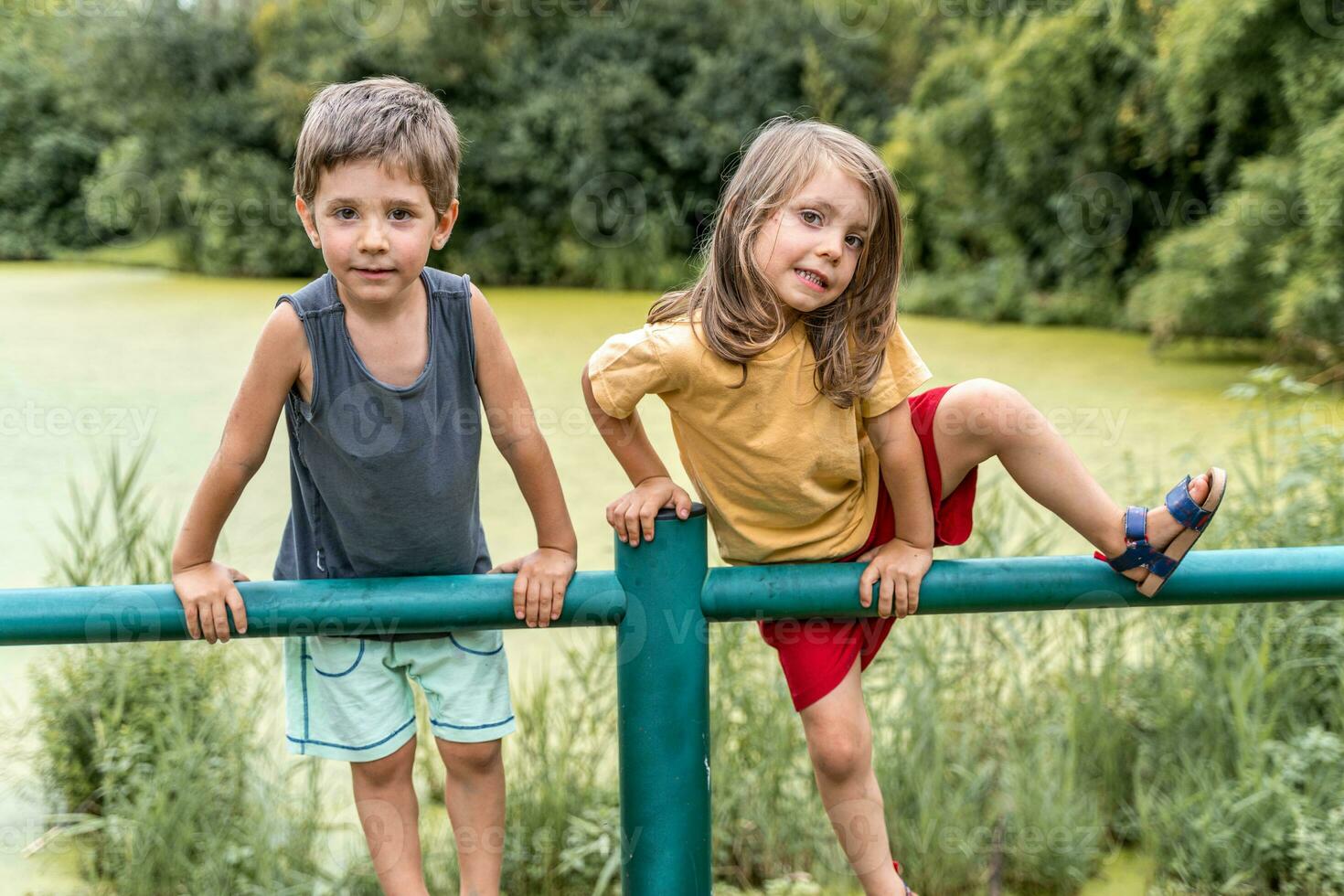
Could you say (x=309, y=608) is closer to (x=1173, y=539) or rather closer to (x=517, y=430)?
(x=517, y=430)

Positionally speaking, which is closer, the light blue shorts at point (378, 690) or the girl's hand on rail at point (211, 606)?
the girl's hand on rail at point (211, 606)

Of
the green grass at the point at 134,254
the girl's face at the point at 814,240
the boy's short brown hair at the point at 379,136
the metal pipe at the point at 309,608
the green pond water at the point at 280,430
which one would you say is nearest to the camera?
the metal pipe at the point at 309,608

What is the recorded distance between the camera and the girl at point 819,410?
130 cm

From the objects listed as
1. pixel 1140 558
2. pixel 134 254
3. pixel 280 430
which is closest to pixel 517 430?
pixel 1140 558

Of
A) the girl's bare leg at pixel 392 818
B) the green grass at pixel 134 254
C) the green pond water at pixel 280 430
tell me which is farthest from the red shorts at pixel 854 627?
the green grass at pixel 134 254

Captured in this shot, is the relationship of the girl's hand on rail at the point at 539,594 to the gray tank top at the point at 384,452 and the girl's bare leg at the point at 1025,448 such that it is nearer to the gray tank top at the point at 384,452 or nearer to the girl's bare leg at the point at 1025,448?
the gray tank top at the point at 384,452

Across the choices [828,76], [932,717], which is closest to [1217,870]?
[932,717]

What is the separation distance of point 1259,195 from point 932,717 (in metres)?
3.46

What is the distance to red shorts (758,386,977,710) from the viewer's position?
53.2 inches

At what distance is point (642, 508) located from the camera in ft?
3.66

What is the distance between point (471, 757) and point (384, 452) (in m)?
0.35

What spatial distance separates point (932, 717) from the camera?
2.02 metres

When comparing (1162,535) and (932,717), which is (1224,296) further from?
(1162,535)

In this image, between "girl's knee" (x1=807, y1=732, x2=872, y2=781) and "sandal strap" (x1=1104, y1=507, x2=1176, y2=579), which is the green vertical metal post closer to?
"girl's knee" (x1=807, y1=732, x2=872, y2=781)
